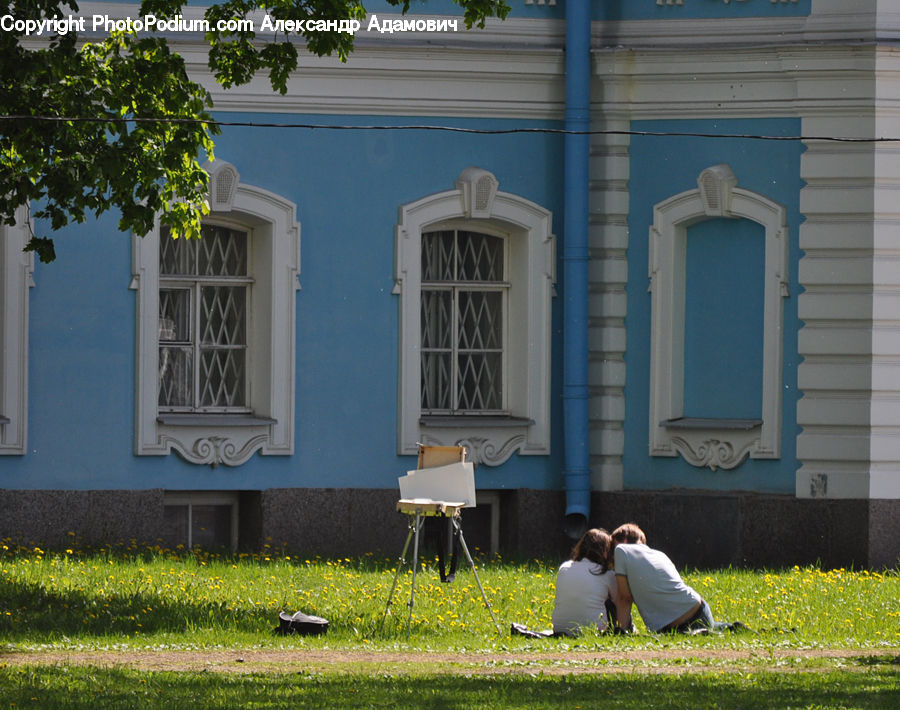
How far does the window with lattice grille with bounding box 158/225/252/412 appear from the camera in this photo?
15570 millimetres

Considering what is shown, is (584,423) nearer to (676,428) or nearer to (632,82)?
(676,428)

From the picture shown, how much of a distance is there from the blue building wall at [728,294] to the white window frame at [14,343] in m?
5.50

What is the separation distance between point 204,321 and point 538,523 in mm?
3649

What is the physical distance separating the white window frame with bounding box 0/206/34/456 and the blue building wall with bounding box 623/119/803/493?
550cm

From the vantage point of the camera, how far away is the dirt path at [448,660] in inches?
387

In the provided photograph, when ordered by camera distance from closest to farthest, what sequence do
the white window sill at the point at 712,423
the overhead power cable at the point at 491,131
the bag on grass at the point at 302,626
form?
1. the bag on grass at the point at 302,626
2. the overhead power cable at the point at 491,131
3. the white window sill at the point at 712,423

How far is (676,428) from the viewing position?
51.7 feet

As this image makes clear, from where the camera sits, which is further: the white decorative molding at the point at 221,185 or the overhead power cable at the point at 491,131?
the white decorative molding at the point at 221,185

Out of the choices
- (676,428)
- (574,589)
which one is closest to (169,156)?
(574,589)

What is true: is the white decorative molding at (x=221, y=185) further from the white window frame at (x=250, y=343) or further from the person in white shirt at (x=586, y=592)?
the person in white shirt at (x=586, y=592)

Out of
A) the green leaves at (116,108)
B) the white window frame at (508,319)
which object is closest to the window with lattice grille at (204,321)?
the white window frame at (508,319)

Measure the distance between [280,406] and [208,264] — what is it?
1510 mm

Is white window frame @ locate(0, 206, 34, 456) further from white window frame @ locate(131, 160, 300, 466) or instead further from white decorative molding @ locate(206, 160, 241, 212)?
white decorative molding @ locate(206, 160, 241, 212)

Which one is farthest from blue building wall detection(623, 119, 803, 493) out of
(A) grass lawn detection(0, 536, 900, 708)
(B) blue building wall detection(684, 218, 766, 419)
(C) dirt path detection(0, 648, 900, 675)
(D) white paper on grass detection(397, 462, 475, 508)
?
(C) dirt path detection(0, 648, 900, 675)
